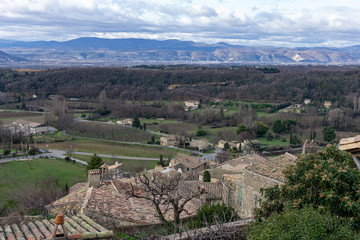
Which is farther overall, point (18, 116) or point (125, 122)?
point (18, 116)

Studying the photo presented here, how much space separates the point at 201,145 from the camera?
48.7m

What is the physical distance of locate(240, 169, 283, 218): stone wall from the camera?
1109cm

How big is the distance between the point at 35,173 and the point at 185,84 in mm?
84132

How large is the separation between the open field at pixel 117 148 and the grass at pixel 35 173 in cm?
878

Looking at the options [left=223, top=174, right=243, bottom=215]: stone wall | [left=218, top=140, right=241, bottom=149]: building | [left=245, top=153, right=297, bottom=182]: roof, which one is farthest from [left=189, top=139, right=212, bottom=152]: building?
[left=245, top=153, right=297, bottom=182]: roof

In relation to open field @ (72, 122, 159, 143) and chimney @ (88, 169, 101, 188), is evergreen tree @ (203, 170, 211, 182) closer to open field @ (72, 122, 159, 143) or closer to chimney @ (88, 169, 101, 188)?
chimney @ (88, 169, 101, 188)

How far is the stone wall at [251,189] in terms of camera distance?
36.4ft

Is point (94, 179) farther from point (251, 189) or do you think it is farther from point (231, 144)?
point (231, 144)

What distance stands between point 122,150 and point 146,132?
13.9 metres

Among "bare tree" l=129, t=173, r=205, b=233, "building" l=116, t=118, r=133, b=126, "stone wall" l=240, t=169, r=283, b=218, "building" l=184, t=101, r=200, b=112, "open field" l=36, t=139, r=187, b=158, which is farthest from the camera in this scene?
"building" l=184, t=101, r=200, b=112

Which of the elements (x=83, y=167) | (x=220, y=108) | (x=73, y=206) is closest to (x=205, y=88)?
(x=220, y=108)

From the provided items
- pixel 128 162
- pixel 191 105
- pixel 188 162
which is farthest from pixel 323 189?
pixel 191 105

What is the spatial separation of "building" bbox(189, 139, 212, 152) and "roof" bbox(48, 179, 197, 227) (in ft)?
115

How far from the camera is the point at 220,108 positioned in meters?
70.8
